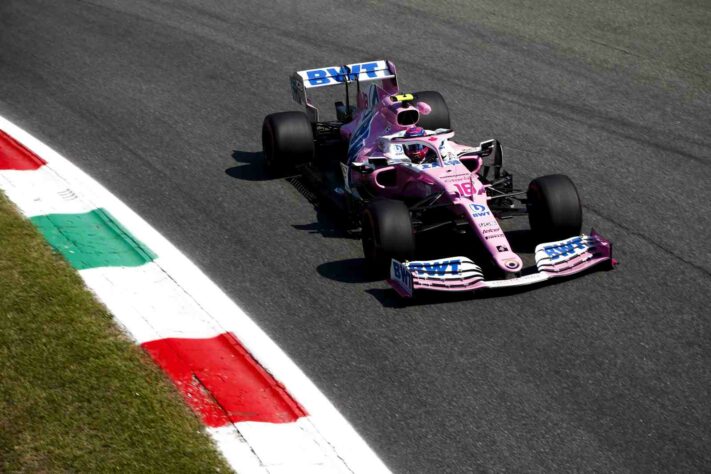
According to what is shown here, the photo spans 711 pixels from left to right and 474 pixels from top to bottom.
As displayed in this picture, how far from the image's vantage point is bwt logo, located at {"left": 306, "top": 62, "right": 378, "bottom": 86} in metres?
11.1

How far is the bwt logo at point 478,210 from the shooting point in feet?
27.6

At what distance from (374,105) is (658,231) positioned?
3004 mm

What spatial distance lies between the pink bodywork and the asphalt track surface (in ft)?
1.73

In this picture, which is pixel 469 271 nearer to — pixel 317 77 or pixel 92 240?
pixel 92 240

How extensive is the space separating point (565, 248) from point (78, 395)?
415cm

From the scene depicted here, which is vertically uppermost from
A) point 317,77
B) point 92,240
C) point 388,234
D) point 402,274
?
point 317,77

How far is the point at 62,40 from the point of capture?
14719mm

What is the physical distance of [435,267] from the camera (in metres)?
7.90

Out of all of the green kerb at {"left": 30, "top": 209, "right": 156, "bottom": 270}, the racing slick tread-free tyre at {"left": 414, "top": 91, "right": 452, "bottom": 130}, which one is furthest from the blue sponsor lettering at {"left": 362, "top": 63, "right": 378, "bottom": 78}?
the green kerb at {"left": 30, "top": 209, "right": 156, "bottom": 270}

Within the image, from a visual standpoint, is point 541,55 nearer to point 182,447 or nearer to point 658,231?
point 658,231

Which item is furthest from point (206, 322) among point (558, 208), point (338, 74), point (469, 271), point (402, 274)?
point (338, 74)

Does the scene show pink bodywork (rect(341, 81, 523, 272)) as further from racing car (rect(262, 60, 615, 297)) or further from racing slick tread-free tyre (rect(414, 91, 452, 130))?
racing slick tread-free tyre (rect(414, 91, 452, 130))

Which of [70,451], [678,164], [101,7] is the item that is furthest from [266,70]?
[70,451]

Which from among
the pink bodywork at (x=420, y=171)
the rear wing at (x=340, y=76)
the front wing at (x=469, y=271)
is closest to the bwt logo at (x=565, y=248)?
the front wing at (x=469, y=271)
